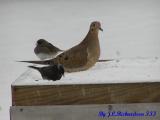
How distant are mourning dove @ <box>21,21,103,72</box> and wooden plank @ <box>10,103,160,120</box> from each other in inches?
4.1

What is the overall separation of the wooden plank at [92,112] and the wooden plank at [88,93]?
0.4 inches

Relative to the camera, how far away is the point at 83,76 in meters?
0.62

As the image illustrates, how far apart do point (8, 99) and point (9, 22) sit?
248mm

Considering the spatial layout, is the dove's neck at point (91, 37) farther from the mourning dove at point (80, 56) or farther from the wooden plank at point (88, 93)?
the wooden plank at point (88, 93)

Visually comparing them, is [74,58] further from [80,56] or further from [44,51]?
[44,51]

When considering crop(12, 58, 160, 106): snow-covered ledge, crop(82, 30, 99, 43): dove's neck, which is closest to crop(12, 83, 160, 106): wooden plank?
crop(12, 58, 160, 106): snow-covered ledge

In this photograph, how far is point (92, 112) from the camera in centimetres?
57

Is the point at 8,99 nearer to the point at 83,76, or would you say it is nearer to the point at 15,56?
the point at 15,56

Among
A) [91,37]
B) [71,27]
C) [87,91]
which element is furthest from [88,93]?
Result: [71,27]

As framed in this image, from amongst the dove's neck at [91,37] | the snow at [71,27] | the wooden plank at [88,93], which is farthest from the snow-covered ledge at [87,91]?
the snow at [71,27]

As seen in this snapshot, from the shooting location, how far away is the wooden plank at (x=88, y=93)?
57 centimetres

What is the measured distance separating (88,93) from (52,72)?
0.08m

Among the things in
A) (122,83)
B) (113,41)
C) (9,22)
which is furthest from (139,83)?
(9,22)

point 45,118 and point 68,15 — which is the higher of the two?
point 68,15
